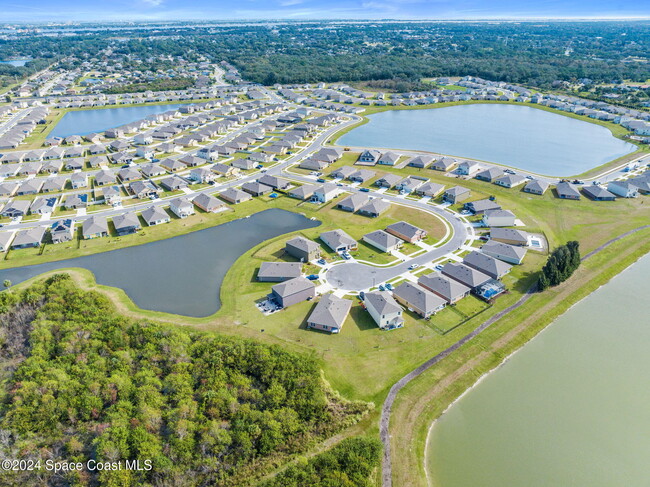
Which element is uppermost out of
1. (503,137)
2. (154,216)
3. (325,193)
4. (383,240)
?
(503,137)

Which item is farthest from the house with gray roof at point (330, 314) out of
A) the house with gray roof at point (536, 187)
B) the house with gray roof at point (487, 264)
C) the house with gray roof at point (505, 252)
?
the house with gray roof at point (536, 187)

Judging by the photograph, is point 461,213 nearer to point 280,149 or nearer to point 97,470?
point 280,149

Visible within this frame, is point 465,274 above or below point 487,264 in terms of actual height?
below

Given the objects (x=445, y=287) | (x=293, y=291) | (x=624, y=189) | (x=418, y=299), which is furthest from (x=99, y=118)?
(x=624, y=189)

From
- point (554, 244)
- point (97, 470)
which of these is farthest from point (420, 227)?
point (97, 470)

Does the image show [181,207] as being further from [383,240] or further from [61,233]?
[383,240]

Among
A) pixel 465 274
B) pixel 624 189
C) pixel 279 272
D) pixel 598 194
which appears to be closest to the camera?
pixel 465 274

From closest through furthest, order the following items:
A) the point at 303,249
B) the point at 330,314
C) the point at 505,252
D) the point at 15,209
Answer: the point at 330,314 < the point at 303,249 < the point at 505,252 < the point at 15,209
